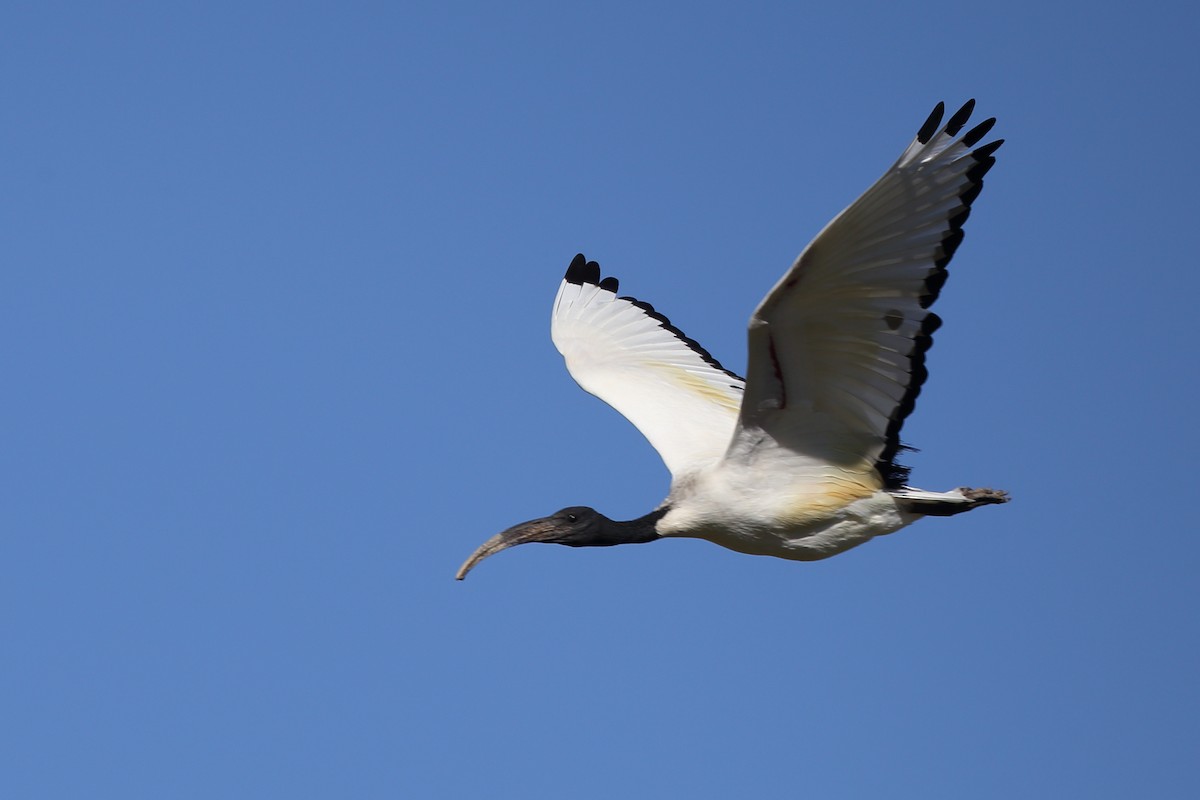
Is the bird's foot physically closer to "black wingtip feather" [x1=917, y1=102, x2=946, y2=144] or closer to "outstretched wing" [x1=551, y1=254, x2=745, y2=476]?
"outstretched wing" [x1=551, y1=254, x2=745, y2=476]

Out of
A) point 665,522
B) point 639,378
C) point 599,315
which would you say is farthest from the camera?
point 599,315

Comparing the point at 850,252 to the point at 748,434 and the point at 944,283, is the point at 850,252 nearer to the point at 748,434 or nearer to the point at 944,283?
the point at 944,283

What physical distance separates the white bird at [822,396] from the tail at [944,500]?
0.4 inches

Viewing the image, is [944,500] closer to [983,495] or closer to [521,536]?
[983,495]

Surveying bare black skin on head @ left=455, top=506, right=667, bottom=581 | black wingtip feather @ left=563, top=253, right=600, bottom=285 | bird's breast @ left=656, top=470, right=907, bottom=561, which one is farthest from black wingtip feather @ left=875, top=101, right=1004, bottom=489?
black wingtip feather @ left=563, top=253, right=600, bottom=285

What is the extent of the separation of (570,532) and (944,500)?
245 centimetres

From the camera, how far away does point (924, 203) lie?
8.15 meters

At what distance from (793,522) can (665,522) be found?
84 cm

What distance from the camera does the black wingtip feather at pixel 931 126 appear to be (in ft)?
26.2

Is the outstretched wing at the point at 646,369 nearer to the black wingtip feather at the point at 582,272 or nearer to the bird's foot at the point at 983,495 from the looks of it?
the black wingtip feather at the point at 582,272

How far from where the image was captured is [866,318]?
340 inches

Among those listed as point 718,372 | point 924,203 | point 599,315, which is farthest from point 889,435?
point 599,315

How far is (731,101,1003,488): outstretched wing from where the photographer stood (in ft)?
26.4

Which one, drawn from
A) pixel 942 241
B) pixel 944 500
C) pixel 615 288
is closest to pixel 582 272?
pixel 615 288
